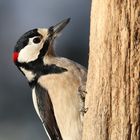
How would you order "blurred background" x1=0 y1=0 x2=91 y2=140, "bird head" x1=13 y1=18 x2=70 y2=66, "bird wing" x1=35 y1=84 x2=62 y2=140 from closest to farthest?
"bird wing" x1=35 y1=84 x2=62 y2=140 → "bird head" x1=13 y1=18 x2=70 y2=66 → "blurred background" x1=0 y1=0 x2=91 y2=140

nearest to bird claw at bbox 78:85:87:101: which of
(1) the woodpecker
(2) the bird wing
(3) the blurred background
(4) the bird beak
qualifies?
(1) the woodpecker

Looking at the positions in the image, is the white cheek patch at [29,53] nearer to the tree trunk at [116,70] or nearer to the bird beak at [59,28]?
the bird beak at [59,28]

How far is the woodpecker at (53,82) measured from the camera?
5410 millimetres

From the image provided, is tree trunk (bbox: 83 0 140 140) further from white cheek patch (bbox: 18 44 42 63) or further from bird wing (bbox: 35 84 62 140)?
white cheek patch (bbox: 18 44 42 63)

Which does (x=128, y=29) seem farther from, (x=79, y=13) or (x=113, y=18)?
(x=79, y=13)

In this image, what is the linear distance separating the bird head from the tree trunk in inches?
42.8

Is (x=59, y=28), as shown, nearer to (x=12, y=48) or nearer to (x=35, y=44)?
(x=35, y=44)

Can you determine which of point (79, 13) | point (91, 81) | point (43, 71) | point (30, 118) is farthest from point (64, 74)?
point (79, 13)

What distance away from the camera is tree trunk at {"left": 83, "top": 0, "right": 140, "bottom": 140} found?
4.55 meters

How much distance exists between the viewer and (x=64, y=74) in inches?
216

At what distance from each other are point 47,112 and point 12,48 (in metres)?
4.18

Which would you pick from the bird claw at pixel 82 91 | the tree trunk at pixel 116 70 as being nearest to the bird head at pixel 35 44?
the bird claw at pixel 82 91

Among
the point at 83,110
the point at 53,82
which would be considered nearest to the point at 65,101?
the point at 53,82

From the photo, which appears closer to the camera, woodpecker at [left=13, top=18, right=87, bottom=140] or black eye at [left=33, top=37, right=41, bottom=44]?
woodpecker at [left=13, top=18, right=87, bottom=140]
